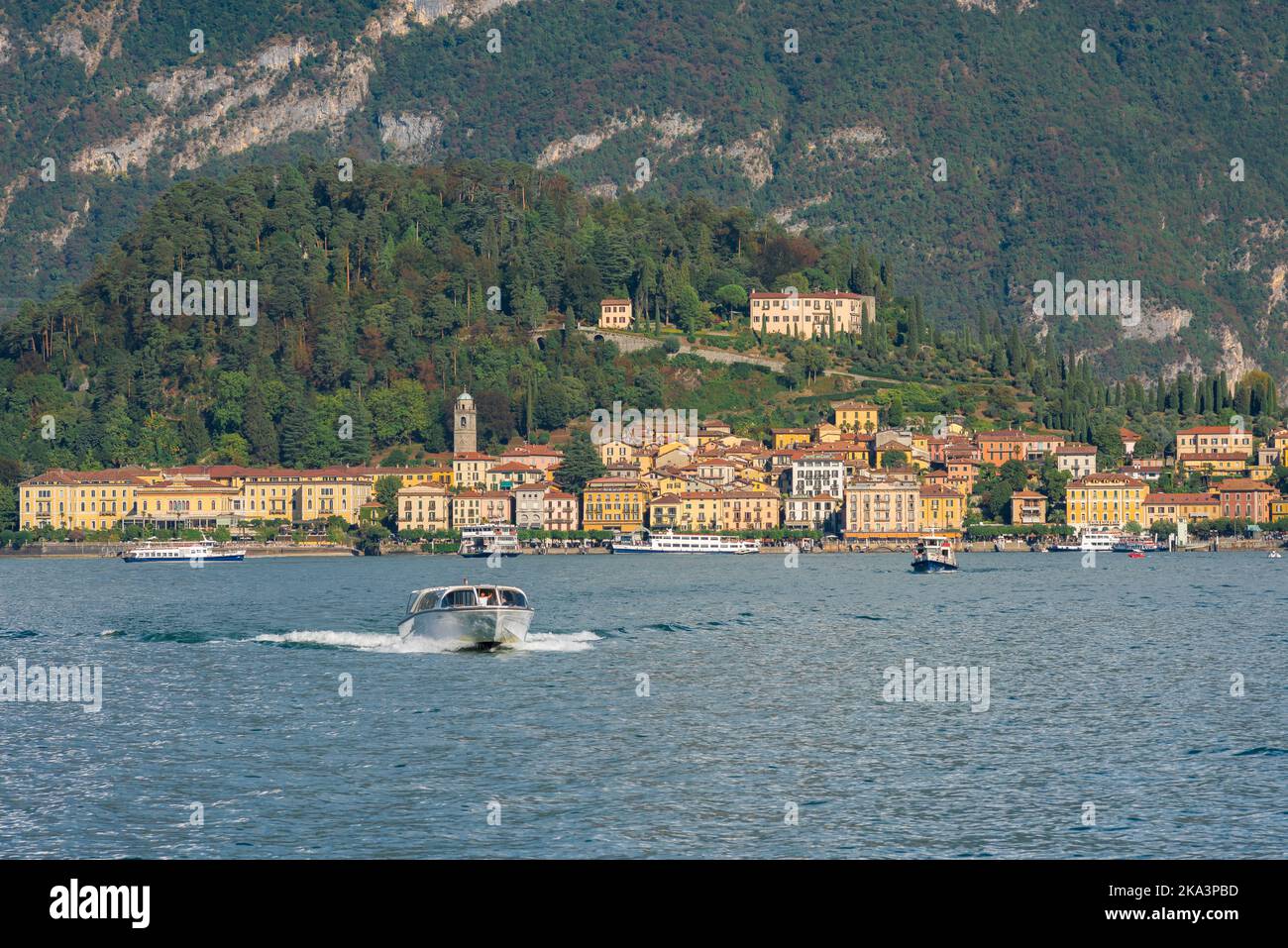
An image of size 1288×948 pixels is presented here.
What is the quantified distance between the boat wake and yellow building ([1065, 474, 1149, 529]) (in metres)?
121

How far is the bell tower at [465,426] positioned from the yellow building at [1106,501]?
57.1 m

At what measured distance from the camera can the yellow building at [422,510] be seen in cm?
17500

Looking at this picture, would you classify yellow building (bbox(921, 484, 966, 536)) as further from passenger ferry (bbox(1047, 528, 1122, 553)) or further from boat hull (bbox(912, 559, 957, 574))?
boat hull (bbox(912, 559, 957, 574))

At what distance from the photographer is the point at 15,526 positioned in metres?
180

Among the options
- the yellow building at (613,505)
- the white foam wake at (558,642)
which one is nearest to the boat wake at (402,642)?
the white foam wake at (558,642)

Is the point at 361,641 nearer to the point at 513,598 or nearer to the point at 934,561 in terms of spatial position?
the point at 513,598

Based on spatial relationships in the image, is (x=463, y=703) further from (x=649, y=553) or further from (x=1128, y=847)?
(x=649, y=553)

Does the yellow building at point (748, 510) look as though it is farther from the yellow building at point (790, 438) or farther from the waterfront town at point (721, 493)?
the yellow building at point (790, 438)

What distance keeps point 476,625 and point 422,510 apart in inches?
4869

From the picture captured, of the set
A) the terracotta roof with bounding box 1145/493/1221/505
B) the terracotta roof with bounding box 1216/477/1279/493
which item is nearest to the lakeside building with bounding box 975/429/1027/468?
the terracotta roof with bounding box 1145/493/1221/505

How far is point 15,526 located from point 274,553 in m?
25.9

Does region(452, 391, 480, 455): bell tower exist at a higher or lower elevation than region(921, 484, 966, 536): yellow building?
higher

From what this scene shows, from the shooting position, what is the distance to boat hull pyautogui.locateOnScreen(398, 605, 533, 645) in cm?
5275
